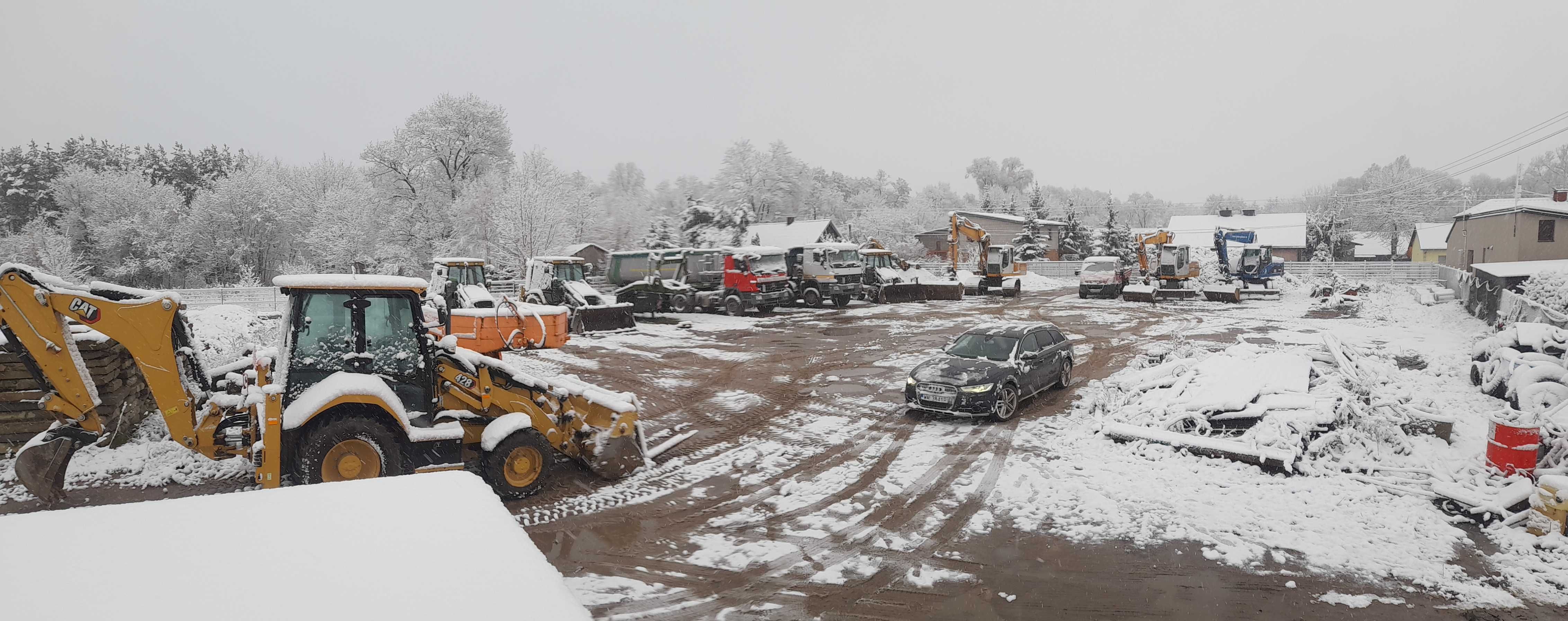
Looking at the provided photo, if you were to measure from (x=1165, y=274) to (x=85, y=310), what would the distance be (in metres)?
36.9

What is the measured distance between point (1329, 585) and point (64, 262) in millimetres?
46193

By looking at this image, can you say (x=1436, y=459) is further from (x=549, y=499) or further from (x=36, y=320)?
(x=36, y=320)

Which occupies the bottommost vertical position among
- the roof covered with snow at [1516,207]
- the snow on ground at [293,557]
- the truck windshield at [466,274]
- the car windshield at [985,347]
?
the car windshield at [985,347]

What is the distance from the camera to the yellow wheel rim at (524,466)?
795 cm

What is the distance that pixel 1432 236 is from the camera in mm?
60531

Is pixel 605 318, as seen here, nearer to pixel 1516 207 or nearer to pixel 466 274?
pixel 466 274

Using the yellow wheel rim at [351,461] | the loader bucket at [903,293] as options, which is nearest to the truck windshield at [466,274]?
the loader bucket at [903,293]

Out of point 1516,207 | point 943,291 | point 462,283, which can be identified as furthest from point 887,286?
point 1516,207

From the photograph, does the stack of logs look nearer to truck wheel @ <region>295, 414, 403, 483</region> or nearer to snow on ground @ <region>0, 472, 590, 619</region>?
truck wheel @ <region>295, 414, 403, 483</region>

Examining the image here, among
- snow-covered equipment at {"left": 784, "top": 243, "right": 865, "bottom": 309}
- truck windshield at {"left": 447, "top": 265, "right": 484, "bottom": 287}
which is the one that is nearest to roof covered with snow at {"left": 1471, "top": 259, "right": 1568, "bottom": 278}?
snow-covered equipment at {"left": 784, "top": 243, "right": 865, "bottom": 309}

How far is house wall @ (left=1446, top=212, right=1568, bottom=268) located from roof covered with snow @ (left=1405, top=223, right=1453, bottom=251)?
23.7 meters

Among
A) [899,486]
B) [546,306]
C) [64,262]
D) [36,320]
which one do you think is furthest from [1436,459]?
[64,262]

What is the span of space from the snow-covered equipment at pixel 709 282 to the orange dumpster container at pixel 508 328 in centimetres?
782

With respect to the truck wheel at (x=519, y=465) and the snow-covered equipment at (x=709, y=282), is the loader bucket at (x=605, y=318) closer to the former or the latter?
the snow-covered equipment at (x=709, y=282)
